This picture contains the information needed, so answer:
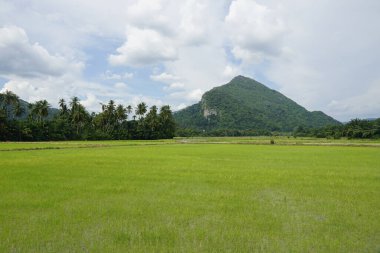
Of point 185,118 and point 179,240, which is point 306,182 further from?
point 185,118

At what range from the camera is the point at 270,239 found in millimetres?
6176

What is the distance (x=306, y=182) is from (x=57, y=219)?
10.0m

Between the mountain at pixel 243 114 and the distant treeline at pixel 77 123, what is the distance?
58.7m

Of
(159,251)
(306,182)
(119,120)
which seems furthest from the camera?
(119,120)

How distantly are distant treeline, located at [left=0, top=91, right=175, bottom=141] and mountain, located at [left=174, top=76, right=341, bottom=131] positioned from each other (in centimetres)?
5866

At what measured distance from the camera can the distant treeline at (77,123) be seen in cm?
6331

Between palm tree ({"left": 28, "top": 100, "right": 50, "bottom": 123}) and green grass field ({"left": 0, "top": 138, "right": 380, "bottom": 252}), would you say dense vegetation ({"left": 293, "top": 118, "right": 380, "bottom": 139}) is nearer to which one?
green grass field ({"left": 0, "top": 138, "right": 380, "bottom": 252})

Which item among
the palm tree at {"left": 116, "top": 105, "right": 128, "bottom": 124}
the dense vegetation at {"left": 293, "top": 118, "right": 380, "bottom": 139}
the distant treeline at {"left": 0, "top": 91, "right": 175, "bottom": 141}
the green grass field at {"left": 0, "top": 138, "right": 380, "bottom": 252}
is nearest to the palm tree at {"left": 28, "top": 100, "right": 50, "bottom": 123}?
the distant treeline at {"left": 0, "top": 91, "right": 175, "bottom": 141}

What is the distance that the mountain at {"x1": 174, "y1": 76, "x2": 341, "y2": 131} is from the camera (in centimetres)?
15650

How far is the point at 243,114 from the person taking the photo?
522 feet

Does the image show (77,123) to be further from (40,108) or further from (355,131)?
(355,131)

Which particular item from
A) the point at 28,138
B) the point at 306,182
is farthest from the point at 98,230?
the point at 28,138

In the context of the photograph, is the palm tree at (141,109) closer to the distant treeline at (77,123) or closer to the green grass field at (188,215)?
the distant treeline at (77,123)

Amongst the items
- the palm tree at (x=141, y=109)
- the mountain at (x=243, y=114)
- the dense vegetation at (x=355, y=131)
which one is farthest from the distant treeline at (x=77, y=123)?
the mountain at (x=243, y=114)
